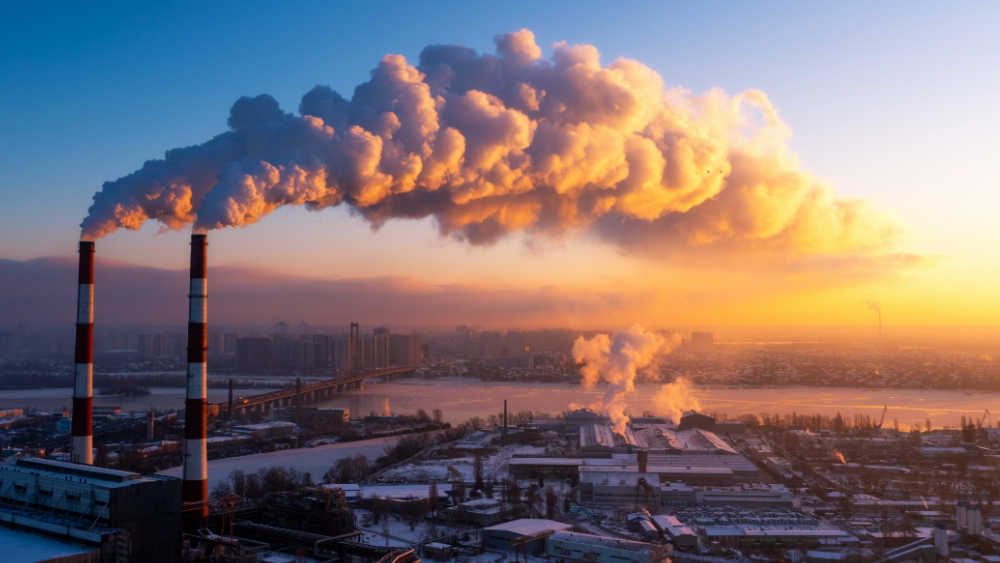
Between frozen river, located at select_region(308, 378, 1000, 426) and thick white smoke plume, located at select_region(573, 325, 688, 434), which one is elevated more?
thick white smoke plume, located at select_region(573, 325, 688, 434)

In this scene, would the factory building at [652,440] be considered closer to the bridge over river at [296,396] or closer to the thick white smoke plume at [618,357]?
the thick white smoke plume at [618,357]

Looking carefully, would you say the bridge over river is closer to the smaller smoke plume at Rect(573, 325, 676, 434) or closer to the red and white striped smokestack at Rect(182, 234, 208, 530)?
the smaller smoke plume at Rect(573, 325, 676, 434)

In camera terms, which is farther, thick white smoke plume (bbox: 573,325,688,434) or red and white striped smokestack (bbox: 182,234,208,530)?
thick white smoke plume (bbox: 573,325,688,434)

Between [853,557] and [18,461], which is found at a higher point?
[18,461]

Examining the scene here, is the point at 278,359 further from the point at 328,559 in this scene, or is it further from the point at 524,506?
the point at 328,559

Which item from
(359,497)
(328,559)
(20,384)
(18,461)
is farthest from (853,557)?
(20,384)

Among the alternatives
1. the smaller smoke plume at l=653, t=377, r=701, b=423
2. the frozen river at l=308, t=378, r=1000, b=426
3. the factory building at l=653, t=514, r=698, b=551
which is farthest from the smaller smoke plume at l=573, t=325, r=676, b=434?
the factory building at l=653, t=514, r=698, b=551

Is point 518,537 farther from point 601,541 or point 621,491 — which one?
point 621,491

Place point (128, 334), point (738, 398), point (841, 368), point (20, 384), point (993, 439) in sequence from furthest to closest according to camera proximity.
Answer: point (128, 334), point (841, 368), point (20, 384), point (738, 398), point (993, 439)
